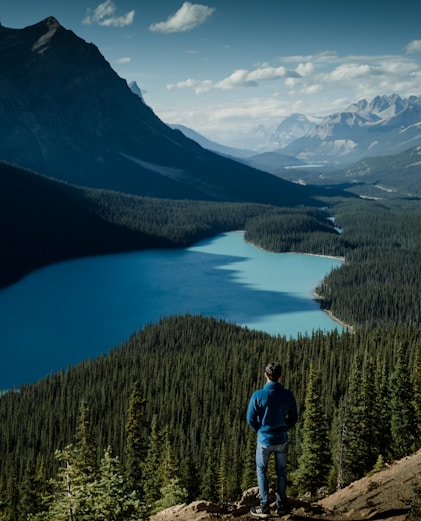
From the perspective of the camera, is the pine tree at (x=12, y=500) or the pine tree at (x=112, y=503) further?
the pine tree at (x=12, y=500)

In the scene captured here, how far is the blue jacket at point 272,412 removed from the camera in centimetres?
1997

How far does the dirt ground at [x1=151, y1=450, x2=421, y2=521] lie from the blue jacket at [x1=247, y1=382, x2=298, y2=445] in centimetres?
374

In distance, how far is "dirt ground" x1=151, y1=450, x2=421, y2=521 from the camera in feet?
73.6

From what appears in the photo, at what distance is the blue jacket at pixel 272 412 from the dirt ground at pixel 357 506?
12.3 feet

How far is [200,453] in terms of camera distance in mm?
80250

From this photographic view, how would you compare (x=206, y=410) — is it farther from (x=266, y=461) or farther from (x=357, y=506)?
(x=266, y=461)

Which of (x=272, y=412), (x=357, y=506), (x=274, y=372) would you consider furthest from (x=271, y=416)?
(x=357, y=506)

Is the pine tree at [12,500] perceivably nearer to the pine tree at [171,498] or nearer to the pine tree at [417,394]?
the pine tree at [171,498]

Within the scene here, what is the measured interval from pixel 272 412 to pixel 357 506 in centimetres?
771

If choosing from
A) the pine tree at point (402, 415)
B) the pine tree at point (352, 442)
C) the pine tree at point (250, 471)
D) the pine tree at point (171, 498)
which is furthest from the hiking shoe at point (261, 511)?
the pine tree at point (402, 415)

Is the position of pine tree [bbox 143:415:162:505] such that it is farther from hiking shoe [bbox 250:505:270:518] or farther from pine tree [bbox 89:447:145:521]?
hiking shoe [bbox 250:505:270:518]

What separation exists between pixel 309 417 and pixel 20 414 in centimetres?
5848

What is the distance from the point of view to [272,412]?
65.8 ft

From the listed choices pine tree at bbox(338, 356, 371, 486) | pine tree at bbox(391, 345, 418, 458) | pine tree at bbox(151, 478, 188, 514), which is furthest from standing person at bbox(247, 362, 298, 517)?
pine tree at bbox(391, 345, 418, 458)
